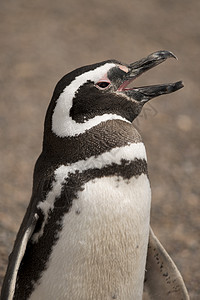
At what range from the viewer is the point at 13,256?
2.03 meters

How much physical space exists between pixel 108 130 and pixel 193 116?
122 inches

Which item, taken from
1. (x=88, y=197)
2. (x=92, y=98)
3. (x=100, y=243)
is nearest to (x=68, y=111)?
(x=92, y=98)

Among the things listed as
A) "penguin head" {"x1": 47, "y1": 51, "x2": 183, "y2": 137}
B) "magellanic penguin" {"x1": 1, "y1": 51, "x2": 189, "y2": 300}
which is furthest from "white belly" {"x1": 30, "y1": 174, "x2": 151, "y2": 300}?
"penguin head" {"x1": 47, "y1": 51, "x2": 183, "y2": 137}

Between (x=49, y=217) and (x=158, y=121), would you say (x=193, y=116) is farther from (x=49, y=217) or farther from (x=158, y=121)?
(x=49, y=217)

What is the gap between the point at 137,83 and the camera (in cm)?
535

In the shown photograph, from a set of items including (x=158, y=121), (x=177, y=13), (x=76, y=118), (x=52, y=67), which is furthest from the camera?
(x=177, y=13)

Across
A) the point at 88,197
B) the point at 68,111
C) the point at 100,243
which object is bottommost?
the point at 100,243

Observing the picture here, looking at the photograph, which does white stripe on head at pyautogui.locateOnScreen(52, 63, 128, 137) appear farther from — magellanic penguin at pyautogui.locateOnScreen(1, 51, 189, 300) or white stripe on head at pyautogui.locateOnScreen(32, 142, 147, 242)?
white stripe on head at pyautogui.locateOnScreen(32, 142, 147, 242)

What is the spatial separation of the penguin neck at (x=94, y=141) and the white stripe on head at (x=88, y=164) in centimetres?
2

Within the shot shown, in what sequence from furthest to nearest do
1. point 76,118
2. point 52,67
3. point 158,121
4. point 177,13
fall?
point 177,13, point 52,67, point 158,121, point 76,118

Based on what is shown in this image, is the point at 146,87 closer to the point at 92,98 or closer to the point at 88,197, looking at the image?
the point at 92,98

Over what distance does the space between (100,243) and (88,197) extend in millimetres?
182

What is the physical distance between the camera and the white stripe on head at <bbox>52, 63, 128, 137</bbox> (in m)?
1.96

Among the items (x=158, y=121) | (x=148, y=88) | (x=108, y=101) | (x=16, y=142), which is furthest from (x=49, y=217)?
(x=158, y=121)
